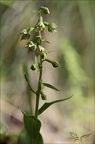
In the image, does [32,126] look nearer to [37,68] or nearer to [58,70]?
[37,68]

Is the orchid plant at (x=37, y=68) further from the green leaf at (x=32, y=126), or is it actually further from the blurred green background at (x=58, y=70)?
the blurred green background at (x=58, y=70)

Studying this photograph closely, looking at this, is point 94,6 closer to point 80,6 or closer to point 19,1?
point 80,6

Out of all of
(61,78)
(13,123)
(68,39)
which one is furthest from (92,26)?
(13,123)

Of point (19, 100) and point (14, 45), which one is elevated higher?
point (14, 45)

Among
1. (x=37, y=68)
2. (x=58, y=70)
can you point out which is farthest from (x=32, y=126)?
(x=58, y=70)

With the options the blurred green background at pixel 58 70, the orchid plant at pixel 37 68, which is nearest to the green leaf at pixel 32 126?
the orchid plant at pixel 37 68

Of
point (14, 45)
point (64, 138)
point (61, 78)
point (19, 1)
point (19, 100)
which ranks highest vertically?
point (19, 1)
